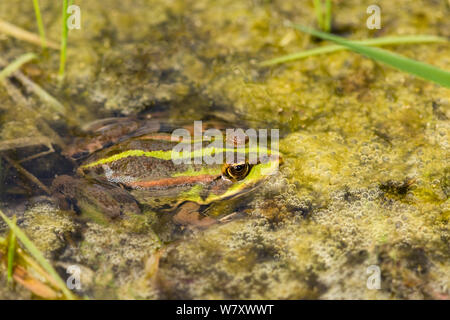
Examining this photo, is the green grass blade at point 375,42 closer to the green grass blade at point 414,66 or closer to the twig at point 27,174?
the green grass blade at point 414,66

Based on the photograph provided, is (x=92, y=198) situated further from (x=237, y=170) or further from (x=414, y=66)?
(x=414, y=66)

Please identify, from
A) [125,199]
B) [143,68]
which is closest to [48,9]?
[143,68]

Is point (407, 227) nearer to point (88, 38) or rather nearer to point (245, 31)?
point (245, 31)

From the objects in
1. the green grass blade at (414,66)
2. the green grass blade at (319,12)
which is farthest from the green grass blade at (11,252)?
the green grass blade at (319,12)

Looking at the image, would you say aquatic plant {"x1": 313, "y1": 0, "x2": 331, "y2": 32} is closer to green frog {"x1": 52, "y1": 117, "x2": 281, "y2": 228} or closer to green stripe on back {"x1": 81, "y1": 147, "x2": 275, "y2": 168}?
green frog {"x1": 52, "y1": 117, "x2": 281, "y2": 228}

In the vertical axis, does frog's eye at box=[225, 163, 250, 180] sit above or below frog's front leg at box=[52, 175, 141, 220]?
above

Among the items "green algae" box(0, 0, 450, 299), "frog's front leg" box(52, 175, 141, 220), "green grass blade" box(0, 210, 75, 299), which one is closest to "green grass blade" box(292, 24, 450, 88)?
"green algae" box(0, 0, 450, 299)
